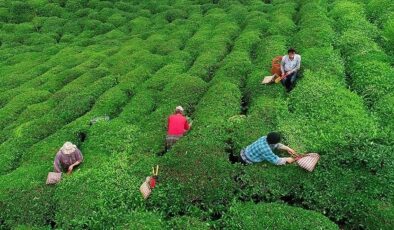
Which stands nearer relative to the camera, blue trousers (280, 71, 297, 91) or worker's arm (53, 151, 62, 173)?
worker's arm (53, 151, 62, 173)

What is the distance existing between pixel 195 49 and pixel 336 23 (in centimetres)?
1020

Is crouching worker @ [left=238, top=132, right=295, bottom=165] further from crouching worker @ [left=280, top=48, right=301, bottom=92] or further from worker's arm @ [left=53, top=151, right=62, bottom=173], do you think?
worker's arm @ [left=53, top=151, right=62, bottom=173]

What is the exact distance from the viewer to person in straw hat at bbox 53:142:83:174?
19.0m

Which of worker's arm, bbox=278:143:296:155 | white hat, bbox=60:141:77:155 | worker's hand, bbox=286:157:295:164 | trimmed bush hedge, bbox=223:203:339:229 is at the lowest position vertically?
trimmed bush hedge, bbox=223:203:339:229

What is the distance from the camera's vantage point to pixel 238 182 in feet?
57.3

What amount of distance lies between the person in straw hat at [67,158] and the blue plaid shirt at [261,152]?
24.8ft

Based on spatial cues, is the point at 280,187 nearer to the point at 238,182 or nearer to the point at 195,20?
the point at 238,182

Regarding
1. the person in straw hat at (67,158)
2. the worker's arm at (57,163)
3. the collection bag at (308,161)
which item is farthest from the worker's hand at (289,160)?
the worker's arm at (57,163)

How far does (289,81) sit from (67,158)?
40.2 feet

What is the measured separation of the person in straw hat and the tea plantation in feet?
2.11

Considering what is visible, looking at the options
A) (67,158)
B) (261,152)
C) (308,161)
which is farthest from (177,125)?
(308,161)

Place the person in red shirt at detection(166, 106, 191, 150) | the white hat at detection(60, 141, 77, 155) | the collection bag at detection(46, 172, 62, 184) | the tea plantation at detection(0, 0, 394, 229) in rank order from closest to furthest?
the tea plantation at detection(0, 0, 394, 229) < the collection bag at detection(46, 172, 62, 184) < the white hat at detection(60, 141, 77, 155) < the person in red shirt at detection(166, 106, 191, 150)

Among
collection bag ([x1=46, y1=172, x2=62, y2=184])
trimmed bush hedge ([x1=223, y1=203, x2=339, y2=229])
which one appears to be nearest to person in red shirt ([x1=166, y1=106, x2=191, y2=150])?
collection bag ([x1=46, y1=172, x2=62, y2=184])

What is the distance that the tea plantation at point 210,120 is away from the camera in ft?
55.0
